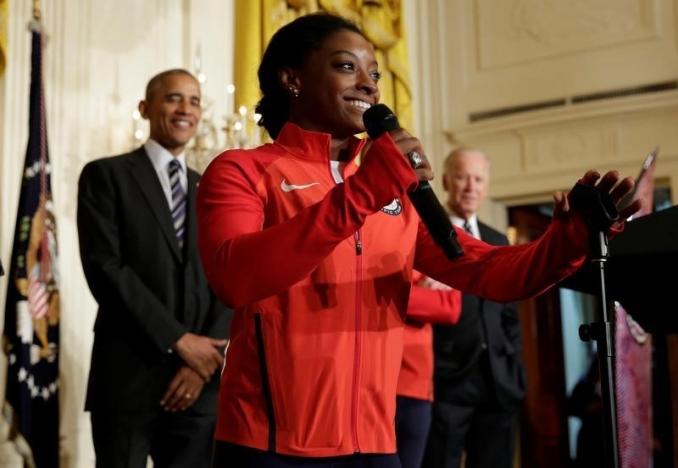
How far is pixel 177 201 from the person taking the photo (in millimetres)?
2773

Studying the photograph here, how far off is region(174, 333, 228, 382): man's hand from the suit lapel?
0.27 meters

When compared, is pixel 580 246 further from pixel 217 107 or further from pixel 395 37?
pixel 395 37

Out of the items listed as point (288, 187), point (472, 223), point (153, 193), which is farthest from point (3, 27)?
point (288, 187)

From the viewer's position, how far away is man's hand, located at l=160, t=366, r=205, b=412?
2.48 m

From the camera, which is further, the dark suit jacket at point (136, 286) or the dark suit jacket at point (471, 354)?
the dark suit jacket at point (471, 354)

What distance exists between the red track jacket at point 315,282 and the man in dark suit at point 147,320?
1.06 meters

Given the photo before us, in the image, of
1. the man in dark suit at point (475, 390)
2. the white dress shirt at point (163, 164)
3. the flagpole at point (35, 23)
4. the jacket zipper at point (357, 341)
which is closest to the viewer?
the jacket zipper at point (357, 341)

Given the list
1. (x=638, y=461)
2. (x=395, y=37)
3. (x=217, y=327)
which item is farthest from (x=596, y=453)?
(x=217, y=327)

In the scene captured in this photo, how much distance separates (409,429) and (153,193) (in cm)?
114

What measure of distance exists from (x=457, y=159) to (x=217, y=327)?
1.57 m

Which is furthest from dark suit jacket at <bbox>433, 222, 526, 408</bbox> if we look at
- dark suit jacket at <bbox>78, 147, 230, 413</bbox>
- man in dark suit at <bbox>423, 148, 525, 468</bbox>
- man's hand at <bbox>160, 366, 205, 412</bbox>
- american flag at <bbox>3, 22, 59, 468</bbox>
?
american flag at <bbox>3, 22, 59, 468</bbox>

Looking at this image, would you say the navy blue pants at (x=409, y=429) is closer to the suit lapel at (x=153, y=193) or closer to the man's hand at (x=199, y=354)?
the man's hand at (x=199, y=354)

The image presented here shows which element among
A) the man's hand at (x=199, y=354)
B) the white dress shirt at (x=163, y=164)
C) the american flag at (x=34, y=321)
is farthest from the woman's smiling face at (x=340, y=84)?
the american flag at (x=34, y=321)

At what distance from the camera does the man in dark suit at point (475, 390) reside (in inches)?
132
